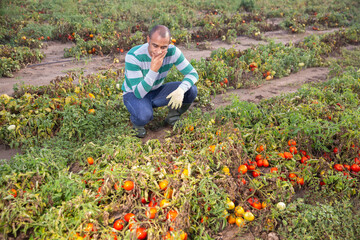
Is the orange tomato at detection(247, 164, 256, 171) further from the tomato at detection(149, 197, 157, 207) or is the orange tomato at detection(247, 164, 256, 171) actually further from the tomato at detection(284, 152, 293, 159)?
the tomato at detection(149, 197, 157, 207)

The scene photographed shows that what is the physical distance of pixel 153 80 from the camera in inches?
134

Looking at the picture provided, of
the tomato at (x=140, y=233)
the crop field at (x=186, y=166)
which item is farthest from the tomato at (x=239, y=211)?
the tomato at (x=140, y=233)

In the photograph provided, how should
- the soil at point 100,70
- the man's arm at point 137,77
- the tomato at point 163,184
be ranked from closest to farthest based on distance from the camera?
the tomato at point 163,184 < the man's arm at point 137,77 < the soil at point 100,70

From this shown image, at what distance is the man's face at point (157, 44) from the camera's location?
317 cm

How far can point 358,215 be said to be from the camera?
2.56 meters

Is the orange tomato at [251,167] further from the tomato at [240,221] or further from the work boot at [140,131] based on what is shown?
the work boot at [140,131]

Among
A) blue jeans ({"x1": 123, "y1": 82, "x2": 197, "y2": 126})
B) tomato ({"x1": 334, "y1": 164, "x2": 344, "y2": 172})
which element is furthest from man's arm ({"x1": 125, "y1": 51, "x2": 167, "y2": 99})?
tomato ({"x1": 334, "y1": 164, "x2": 344, "y2": 172})

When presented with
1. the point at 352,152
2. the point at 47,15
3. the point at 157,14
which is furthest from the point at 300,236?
the point at 47,15

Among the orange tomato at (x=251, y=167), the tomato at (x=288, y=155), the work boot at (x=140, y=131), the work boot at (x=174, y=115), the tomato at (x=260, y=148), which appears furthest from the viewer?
the work boot at (x=174, y=115)

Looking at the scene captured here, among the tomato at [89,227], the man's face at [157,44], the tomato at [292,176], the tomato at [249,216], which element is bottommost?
the tomato at [292,176]

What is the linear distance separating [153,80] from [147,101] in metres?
0.41

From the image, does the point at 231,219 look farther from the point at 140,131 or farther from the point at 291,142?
the point at 140,131

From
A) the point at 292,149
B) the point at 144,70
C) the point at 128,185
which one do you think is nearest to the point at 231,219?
the point at 128,185

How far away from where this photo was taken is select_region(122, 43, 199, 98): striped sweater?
11.3 feet
